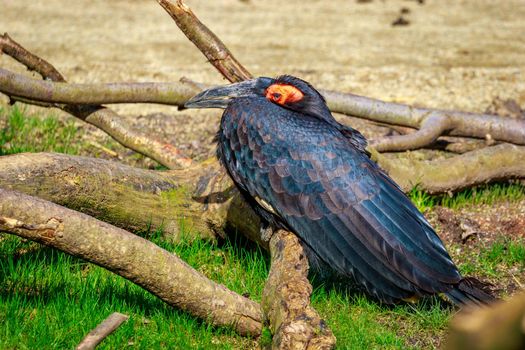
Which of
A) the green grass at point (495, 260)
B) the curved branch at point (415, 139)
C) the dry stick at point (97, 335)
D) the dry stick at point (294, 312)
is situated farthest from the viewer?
the curved branch at point (415, 139)

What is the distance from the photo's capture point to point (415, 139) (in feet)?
18.4

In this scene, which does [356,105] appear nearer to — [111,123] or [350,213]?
[111,123]

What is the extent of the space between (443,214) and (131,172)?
1990mm

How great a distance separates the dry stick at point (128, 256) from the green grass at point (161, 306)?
0.13 m

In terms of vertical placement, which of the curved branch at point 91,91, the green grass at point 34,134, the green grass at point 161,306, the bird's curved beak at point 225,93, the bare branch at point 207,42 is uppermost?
the bare branch at point 207,42

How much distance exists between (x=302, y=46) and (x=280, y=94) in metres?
5.53

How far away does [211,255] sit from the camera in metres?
4.77

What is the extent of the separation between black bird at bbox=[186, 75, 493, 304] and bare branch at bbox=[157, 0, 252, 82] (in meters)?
0.67

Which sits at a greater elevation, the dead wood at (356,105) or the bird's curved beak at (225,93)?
the bird's curved beak at (225,93)

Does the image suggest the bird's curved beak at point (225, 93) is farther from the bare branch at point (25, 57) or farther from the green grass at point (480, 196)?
the green grass at point (480, 196)

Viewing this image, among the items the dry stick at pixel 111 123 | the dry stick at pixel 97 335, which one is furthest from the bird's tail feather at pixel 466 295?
the dry stick at pixel 111 123

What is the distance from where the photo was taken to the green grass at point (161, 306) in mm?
3621

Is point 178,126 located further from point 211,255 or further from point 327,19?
point 327,19

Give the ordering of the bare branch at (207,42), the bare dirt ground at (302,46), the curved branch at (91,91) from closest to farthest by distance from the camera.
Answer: the bare branch at (207,42) < the curved branch at (91,91) < the bare dirt ground at (302,46)
